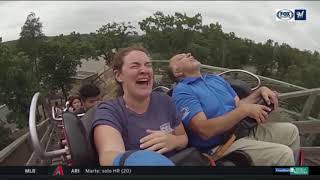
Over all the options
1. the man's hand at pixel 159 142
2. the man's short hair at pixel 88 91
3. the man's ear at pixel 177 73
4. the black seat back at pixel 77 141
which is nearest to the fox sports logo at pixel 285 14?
the man's ear at pixel 177 73

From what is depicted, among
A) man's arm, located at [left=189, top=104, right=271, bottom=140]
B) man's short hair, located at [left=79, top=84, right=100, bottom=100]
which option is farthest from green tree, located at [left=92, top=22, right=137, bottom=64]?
man's arm, located at [left=189, top=104, right=271, bottom=140]

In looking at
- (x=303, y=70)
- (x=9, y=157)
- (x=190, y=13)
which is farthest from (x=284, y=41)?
(x=9, y=157)

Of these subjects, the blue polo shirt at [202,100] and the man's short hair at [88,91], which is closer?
the man's short hair at [88,91]

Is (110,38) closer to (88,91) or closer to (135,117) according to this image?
(88,91)

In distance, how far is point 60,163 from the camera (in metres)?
4.60

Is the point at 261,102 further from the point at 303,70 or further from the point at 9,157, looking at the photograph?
the point at 9,157

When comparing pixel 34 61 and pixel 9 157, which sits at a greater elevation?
pixel 34 61

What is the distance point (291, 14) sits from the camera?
4.55 metres

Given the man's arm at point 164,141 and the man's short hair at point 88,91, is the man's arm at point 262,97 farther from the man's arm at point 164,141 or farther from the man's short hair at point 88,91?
the man's short hair at point 88,91

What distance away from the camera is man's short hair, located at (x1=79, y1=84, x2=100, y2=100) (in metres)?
4.52

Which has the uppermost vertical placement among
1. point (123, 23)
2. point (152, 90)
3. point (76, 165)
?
point (123, 23)

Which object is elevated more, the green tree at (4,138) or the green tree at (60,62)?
the green tree at (60,62)

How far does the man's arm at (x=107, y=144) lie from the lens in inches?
178

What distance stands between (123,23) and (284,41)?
2.59 feet
